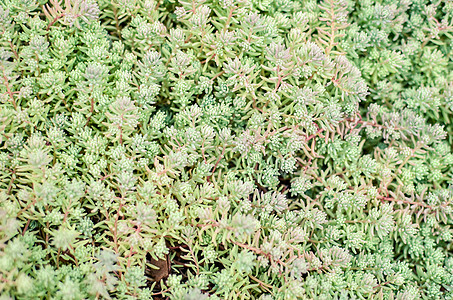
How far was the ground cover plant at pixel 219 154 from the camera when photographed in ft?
5.82

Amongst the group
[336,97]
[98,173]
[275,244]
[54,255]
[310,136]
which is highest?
[336,97]

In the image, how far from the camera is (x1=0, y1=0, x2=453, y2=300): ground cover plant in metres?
1.78

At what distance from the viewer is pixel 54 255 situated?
5.90 ft

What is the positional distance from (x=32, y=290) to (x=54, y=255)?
25 centimetres

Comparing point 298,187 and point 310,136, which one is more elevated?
point 310,136

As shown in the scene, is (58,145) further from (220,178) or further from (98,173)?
(220,178)

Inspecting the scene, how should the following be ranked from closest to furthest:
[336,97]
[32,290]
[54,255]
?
[32,290]
[54,255]
[336,97]

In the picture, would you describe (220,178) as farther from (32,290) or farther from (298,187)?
(32,290)

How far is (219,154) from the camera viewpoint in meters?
2.06

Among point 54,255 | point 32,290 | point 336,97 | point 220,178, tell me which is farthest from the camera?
point 336,97

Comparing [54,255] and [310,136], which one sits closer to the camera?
[54,255]

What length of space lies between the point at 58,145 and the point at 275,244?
116 cm

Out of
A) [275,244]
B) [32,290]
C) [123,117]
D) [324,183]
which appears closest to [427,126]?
[324,183]

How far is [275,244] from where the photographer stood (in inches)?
73.9
